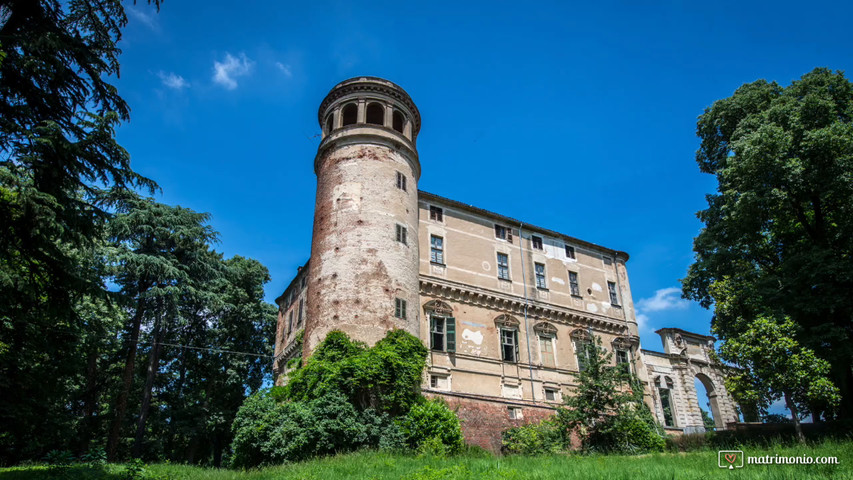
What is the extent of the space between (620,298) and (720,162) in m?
10.8

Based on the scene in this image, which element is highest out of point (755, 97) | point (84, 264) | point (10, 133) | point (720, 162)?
point (755, 97)

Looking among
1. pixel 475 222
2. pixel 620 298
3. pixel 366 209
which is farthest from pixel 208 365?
pixel 620 298

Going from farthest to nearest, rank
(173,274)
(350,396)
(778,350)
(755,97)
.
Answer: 1. (173,274)
2. (755,97)
3. (350,396)
4. (778,350)

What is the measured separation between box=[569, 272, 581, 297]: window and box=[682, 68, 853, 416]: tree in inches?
340

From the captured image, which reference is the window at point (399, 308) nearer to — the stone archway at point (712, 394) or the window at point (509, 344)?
the window at point (509, 344)

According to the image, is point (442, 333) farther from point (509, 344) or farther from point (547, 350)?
point (547, 350)

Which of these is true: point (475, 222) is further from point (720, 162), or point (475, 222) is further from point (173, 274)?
point (173, 274)

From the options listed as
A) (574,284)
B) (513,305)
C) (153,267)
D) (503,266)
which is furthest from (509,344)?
(153,267)

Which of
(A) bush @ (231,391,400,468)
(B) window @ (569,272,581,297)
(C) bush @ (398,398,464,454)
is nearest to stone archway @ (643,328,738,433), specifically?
(B) window @ (569,272,581,297)

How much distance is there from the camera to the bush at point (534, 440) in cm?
2034

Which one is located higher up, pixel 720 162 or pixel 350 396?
pixel 720 162

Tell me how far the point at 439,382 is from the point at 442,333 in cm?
243

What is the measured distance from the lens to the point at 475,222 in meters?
29.1

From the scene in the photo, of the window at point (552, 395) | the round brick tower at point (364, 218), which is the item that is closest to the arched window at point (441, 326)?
the round brick tower at point (364, 218)
